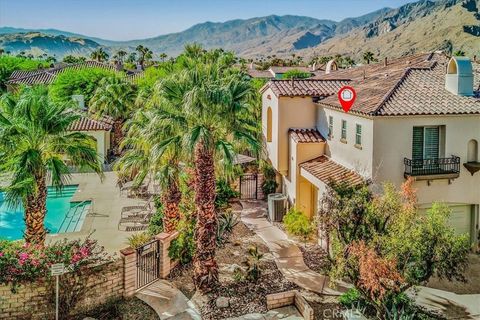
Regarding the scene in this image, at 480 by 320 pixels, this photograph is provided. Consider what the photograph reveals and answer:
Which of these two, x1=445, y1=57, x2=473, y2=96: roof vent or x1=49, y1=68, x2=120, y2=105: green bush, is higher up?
x1=49, y1=68, x2=120, y2=105: green bush

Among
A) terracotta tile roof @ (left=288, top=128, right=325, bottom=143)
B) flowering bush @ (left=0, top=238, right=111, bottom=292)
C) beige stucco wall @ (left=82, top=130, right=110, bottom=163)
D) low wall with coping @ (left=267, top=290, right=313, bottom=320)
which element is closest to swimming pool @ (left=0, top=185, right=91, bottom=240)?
beige stucco wall @ (left=82, top=130, right=110, bottom=163)

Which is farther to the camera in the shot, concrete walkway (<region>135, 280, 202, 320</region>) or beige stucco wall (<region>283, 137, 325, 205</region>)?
beige stucco wall (<region>283, 137, 325, 205</region>)

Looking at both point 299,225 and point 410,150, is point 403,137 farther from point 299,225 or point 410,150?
point 299,225

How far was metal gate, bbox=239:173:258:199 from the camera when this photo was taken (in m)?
30.2

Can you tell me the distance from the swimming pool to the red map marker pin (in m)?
16.2

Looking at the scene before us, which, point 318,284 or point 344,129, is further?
point 344,129

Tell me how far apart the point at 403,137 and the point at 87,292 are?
13.6 metres

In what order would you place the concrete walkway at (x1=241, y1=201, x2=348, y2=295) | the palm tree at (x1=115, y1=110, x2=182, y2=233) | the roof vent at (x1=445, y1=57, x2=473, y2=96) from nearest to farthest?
the concrete walkway at (x1=241, y1=201, x2=348, y2=295) → the palm tree at (x1=115, y1=110, x2=182, y2=233) → the roof vent at (x1=445, y1=57, x2=473, y2=96)

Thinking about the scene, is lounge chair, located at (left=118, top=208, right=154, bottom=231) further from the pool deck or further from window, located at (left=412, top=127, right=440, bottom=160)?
window, located at (left=412, top=127, right=440, bottom=160)

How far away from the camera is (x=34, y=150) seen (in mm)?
16234

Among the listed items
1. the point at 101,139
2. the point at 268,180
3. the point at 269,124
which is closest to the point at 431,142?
the point at 269,124

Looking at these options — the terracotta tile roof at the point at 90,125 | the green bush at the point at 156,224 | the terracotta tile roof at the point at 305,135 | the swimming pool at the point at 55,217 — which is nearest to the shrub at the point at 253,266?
the green bush at the point at 156,224

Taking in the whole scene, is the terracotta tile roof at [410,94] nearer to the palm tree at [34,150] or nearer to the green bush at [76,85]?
the palm tree at [34,150]

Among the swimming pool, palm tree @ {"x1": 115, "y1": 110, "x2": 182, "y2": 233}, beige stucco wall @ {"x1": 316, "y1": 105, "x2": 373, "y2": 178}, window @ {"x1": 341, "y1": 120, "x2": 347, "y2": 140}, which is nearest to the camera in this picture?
palm tree @ {"x1": 115, "y1": 110, "x2": 182, "y2": 233}
